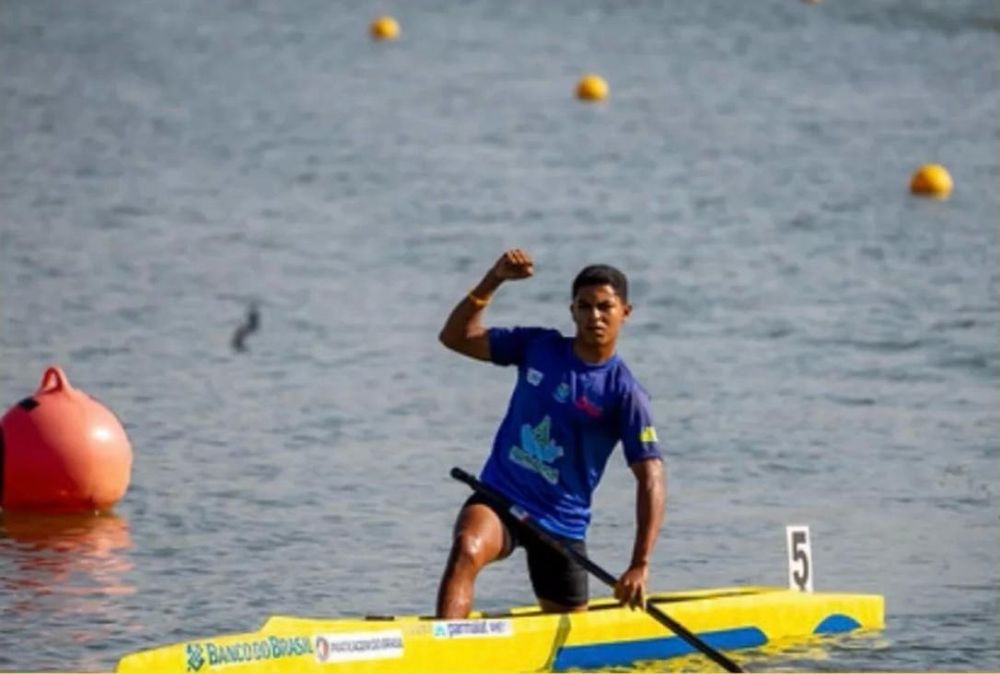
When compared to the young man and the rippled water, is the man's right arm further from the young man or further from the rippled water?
the rippled water

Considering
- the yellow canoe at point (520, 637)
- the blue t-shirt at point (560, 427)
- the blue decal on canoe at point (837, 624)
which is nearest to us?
the yellow canoe at point (520, 637)

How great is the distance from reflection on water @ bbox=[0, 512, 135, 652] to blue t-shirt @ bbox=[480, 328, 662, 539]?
269cm

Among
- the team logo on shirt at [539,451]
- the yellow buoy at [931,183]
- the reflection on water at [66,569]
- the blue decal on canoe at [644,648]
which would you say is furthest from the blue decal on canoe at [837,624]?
the yellow buoy at [931,183]

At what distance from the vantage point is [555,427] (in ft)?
42.2

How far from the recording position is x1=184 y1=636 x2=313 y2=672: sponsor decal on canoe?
12.2 metres

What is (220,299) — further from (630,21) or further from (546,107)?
(630,21)

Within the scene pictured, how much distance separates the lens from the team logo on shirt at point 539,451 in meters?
12.9

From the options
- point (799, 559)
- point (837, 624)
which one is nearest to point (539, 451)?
Answer: point (799, 559)

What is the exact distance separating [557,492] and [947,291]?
14.3 metres

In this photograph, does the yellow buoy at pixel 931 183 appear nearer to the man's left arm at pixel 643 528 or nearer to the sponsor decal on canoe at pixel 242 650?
the man's left arm at pixel 643 528

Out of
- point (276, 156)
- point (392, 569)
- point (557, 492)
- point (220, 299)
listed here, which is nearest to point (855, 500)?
point (392, 569)

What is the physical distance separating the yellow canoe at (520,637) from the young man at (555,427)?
223 mm

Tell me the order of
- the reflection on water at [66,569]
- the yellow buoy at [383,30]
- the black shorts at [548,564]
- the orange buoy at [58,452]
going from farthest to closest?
the yellow buoy at [383,30] < the orange buoy at [58,452] < the reflection on water at [66,569] < the black shorts at [548,564]

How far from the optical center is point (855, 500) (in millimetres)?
18328
